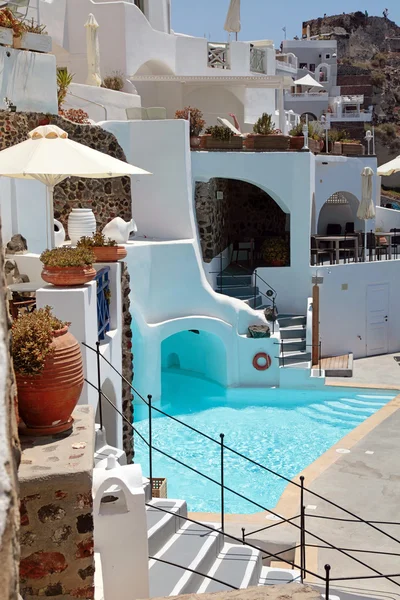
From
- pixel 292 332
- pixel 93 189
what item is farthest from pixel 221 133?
pixel 292 332

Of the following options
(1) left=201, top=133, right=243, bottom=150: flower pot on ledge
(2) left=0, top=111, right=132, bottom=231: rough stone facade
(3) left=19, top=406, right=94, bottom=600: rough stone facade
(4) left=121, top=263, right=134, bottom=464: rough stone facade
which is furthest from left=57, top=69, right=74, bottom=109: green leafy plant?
(3) left=19, top=406, right=94, bottom=600: rough stone facade

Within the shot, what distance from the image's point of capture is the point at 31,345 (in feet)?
15.5

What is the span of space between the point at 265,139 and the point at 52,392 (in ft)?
56.1

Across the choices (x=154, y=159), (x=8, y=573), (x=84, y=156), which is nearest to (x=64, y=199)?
(x=154, y=159)

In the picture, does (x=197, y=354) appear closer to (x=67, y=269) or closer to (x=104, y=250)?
(x=104, y=250)

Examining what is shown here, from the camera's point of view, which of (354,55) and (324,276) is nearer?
(324,276)

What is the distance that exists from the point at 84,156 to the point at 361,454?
7315mm

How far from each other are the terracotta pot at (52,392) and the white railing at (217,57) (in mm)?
23842

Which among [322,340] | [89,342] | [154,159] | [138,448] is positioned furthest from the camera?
[322,340]

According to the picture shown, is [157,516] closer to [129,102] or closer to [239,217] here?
[129,102]

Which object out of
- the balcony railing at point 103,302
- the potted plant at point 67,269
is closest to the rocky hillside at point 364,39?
the balcony railing at point 103,302

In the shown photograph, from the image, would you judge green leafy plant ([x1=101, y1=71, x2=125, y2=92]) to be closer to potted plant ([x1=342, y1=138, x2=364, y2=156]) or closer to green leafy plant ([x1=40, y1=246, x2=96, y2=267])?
potted plant ([x1=342, y1=138, x2=364, y2=156])

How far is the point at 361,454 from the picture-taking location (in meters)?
13.3

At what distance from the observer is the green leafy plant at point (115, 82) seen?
76.8 feet
